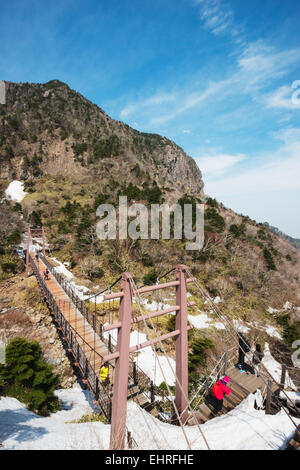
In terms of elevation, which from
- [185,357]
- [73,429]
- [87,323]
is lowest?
[73,429]

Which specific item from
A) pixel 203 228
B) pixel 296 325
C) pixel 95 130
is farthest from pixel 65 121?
pixel 296 325

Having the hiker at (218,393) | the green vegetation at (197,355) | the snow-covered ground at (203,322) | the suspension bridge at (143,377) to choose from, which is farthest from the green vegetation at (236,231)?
the hiker at (218,393)

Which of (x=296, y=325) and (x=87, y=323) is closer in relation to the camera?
(x=87, y=323)

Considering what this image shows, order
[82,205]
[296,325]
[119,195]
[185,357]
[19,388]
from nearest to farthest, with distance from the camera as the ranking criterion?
[185,357], [19,388], [296,325], [119,195], [82,205]

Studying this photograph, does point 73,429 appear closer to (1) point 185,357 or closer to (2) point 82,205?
(1) point 185,357

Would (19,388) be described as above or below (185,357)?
below

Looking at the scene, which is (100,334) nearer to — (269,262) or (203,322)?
(203,322)
